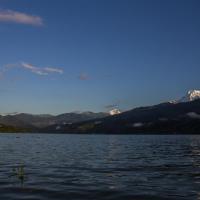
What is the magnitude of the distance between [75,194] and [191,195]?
7477 mm

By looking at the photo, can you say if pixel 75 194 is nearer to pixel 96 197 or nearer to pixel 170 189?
pixel 96 197

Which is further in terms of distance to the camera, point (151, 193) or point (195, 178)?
point (195, 178)

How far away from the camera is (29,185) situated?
30047 mm

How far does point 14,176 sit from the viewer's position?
115ft

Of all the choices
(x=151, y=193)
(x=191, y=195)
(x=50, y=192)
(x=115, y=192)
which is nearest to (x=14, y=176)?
(x=50, y=192)

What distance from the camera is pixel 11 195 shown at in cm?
2612

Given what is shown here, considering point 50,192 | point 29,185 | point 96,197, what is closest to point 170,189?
point 96,197

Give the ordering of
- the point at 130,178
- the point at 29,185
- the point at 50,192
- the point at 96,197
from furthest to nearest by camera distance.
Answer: the point at 130,178 < the point at 29,185 < the point at 50,192 < the point at 96,197

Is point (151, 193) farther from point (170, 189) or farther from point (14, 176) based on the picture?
point (14, 176)

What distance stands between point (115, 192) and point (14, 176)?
11369 millimetres

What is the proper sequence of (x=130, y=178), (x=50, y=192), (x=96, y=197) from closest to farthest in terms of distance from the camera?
(x=96, y=197) < (x=50, y=192) < (x=130, y=178)

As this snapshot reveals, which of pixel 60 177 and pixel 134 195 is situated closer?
pixel 134 195

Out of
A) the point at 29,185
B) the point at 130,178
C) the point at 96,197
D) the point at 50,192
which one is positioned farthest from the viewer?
the point at 130,178

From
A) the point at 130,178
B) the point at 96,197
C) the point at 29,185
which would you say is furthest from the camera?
the point at 130,178
